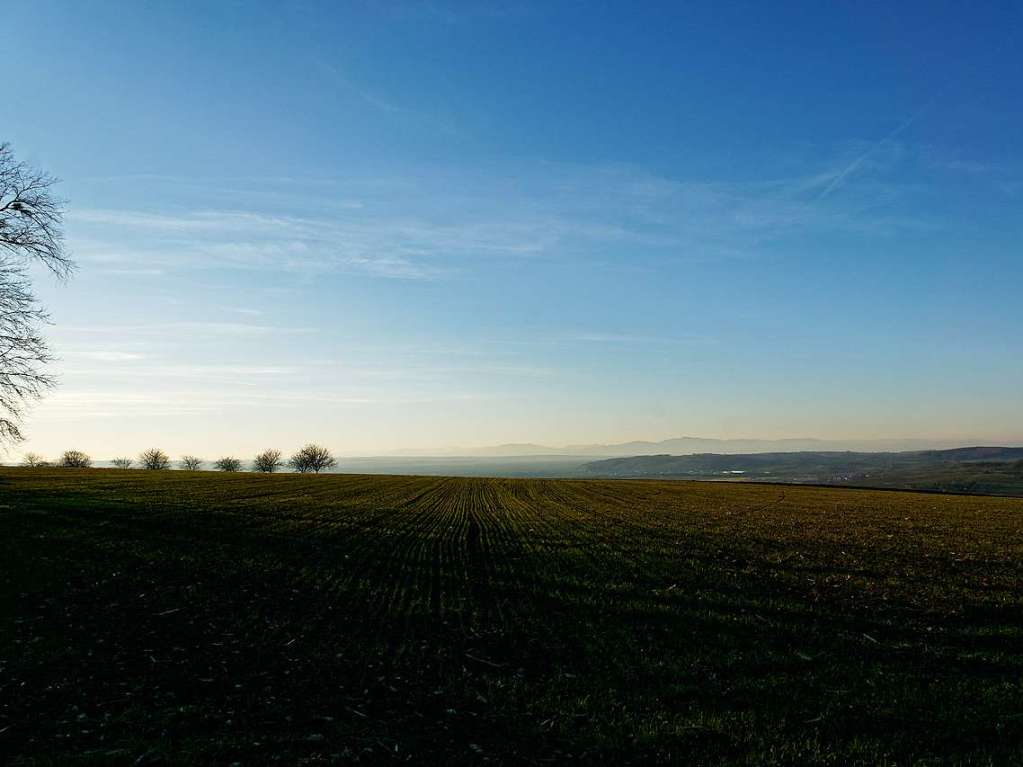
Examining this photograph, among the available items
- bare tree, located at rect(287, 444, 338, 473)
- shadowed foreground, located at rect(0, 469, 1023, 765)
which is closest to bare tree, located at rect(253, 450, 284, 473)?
bare tree, located at rect(287, 444, 338, 473)

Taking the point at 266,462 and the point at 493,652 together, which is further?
the point at 266,462

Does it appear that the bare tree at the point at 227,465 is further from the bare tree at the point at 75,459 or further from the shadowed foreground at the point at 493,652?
the shadowed foreground at the point at 493,652

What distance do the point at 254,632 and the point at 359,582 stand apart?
210 inches

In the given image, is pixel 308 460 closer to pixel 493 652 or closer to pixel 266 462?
pixel 266 462

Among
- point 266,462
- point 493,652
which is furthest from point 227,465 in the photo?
point 493,652

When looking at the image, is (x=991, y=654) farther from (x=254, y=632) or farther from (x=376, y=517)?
(x=376, y=517)

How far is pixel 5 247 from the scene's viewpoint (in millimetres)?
31219

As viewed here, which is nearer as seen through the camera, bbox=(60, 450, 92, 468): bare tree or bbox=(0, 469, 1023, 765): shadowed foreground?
bbox=(0, 469, 1023, 765): shadowed foreground

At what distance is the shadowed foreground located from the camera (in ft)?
29.9

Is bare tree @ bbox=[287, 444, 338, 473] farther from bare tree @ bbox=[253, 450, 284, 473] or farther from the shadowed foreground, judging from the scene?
the shadowed foreground

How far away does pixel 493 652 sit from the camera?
13.1 m

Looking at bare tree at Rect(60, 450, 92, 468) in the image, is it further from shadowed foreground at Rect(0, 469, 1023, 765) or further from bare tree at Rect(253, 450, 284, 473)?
shadowed foreground at Rect(0, 469, 1023, 765)

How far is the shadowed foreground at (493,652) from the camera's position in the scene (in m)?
9.12

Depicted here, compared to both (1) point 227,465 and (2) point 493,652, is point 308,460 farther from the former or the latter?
(2) point 493,652
